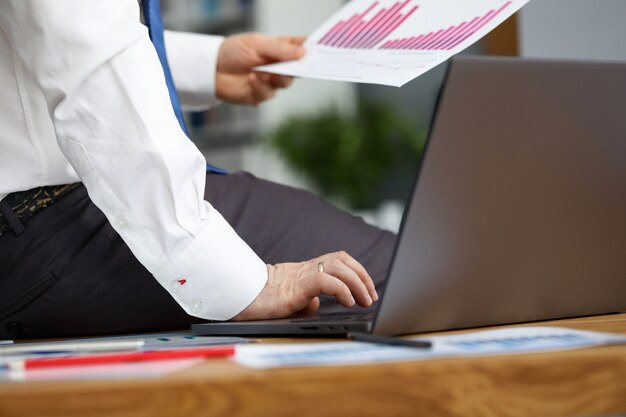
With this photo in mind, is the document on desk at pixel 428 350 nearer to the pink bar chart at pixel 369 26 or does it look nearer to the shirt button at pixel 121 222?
the shirt button at pixel 121 222

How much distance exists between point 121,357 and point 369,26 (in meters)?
0.72

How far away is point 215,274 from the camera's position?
0.79 metres

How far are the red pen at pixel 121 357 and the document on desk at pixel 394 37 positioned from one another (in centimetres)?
35

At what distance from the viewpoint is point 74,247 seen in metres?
0.94

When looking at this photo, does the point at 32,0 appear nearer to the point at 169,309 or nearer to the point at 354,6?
the point at 169,309

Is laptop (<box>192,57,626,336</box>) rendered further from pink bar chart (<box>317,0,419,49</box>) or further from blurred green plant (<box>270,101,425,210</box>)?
blurred green plant (<box>270,101,425,210</box>)

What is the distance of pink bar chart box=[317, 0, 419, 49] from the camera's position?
3.48ft

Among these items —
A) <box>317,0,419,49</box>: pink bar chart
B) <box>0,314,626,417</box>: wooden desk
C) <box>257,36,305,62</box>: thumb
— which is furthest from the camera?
<box>257,36,305,62</box>: thumb

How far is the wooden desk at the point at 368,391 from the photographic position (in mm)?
419

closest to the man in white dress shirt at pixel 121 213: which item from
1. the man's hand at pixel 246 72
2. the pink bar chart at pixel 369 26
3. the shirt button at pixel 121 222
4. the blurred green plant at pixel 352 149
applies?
the shirt button at pixel 121 222

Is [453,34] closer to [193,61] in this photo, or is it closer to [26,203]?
[26,203]

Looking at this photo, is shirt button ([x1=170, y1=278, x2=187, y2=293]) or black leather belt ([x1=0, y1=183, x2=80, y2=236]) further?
black leather belt ([x1=0, y1=183, x2=80, y2=236])

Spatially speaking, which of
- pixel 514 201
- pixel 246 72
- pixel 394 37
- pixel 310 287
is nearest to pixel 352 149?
pixel 246 72

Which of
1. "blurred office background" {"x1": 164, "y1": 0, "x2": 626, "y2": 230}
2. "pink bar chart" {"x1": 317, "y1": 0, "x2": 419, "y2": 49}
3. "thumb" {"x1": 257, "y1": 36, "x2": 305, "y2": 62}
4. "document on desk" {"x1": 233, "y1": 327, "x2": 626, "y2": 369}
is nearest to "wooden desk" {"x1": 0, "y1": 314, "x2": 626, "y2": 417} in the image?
"document on desk" {"x1": 233, "y1": 327, "x2": 626, "y2": 369}
